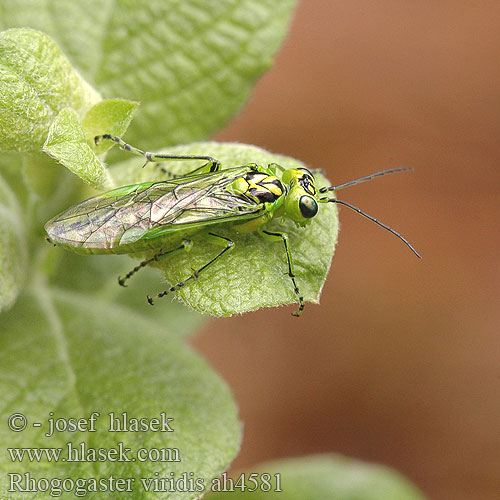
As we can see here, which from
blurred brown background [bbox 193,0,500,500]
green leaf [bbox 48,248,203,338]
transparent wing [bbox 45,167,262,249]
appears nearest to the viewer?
transparent wing [bbox 45,167,262,249]

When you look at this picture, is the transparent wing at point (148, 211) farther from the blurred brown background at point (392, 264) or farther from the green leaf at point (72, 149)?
the blurred brown background at point (392, 264)

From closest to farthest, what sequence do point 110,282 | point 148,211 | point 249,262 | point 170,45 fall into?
point 249,262 → point 148,211 → point 170,45 → point 110,282

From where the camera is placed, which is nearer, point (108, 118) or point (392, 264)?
point (108, 118)

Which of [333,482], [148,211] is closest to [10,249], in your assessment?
[148,211]

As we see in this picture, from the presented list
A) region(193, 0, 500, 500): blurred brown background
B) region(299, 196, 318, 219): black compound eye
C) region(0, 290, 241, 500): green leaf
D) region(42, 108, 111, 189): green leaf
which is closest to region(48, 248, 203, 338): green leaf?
region(0, 290, 241, 500): green leaf

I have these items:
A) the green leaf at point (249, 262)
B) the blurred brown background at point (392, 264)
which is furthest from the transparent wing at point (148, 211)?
the blurred brown background at point (392, 264)

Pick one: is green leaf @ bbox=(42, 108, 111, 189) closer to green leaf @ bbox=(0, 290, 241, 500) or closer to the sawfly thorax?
the sawfly thorax

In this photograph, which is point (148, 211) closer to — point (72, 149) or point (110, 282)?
point (72, 149)
